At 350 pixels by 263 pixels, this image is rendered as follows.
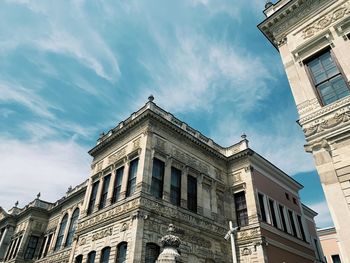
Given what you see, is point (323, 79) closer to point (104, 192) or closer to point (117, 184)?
point (117, 184)

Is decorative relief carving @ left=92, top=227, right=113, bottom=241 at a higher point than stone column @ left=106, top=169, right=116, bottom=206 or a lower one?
lower

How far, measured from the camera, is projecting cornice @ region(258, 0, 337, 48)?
12516mm

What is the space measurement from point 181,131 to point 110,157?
587 centimetres

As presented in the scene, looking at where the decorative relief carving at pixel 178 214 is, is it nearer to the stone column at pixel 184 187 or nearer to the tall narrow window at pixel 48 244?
the stone column at pixel 184 187

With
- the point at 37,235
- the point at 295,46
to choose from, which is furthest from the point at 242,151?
the point at 37,235

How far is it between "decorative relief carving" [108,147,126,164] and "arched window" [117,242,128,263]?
20.5 feet

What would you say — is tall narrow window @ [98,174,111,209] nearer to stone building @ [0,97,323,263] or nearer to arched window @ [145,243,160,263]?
stone building @ [0,97,323,263]

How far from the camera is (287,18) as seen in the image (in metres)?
13.4

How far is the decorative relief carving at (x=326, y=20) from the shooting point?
11344 mm

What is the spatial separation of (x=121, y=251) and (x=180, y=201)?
4.98 metres

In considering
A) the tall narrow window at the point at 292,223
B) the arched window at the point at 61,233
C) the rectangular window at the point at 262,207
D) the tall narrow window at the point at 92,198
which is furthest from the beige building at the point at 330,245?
the arched window at the point at 61,233

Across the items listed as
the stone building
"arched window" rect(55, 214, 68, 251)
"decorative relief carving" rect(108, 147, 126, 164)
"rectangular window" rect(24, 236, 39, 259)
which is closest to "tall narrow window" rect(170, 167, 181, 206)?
the stone building

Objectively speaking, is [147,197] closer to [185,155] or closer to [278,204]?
[185,155]

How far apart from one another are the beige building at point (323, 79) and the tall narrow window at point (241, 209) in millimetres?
12381
